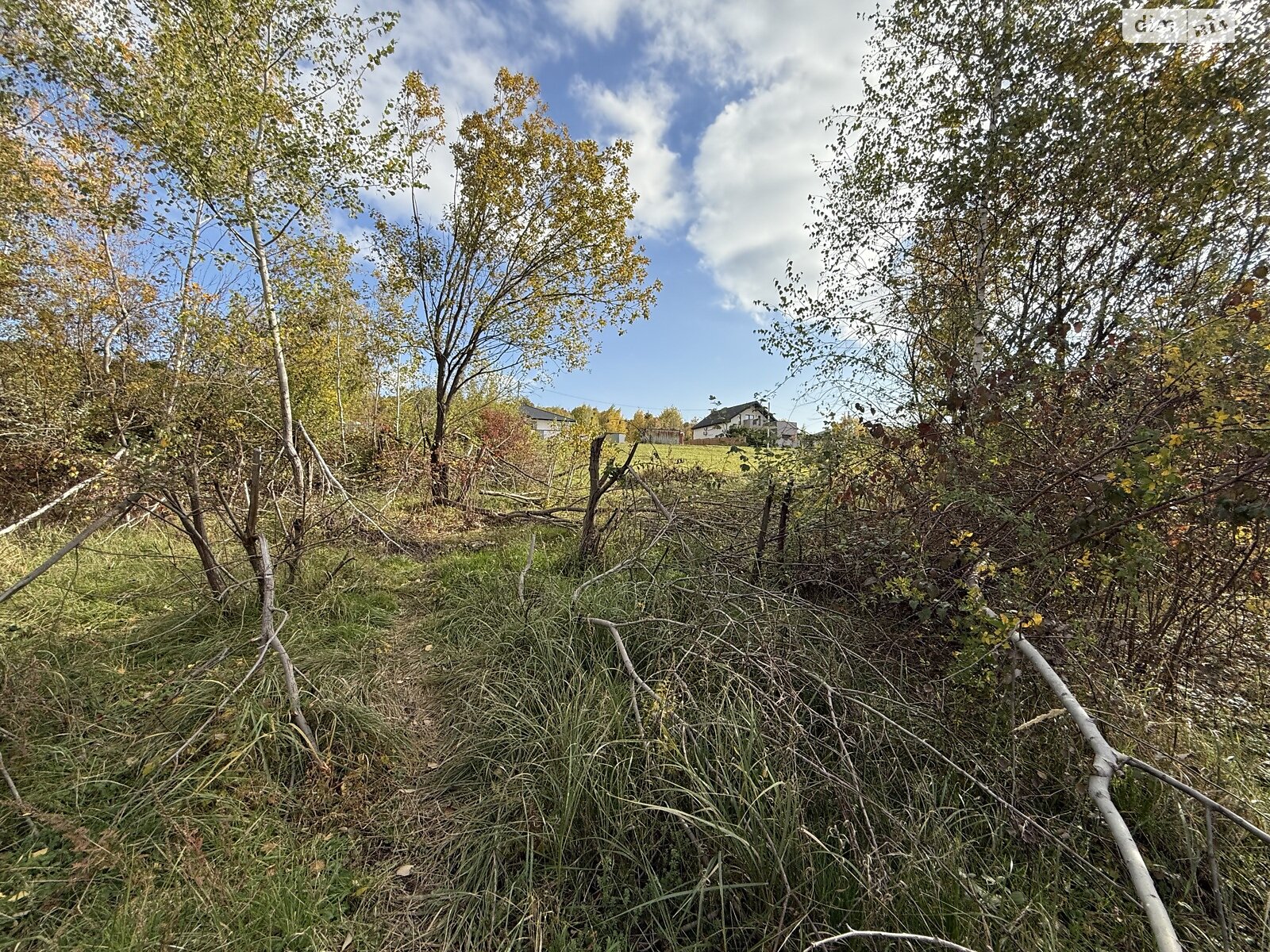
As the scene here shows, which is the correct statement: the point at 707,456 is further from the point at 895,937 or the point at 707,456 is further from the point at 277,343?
the point at 895,937

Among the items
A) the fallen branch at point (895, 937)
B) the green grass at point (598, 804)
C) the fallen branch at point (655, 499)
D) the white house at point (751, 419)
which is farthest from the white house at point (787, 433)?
the fallen branch at point (895, 937)

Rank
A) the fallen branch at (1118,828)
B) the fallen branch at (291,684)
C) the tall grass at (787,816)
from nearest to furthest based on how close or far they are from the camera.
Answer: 1. the fallen branch at (1118,828)
2. the tall grass at (787,816)
3. the fallen branch at (291,684)

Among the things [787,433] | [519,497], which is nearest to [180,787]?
[787,433]

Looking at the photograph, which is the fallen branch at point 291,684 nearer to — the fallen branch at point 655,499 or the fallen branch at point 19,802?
the fallen branch at point 19,802

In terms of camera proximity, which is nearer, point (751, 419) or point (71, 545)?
point (71, 545)

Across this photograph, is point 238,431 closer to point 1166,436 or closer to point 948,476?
point 948,476

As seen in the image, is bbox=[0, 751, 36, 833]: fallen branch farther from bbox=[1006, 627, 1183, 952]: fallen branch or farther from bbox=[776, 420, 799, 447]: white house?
bbox=[776, 420, 799, 447]: white house

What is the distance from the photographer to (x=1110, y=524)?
1.96m

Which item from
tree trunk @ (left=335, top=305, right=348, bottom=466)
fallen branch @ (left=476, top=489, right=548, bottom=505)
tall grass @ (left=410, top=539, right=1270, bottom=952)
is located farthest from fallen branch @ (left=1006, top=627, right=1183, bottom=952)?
tree trunk @ (left=335, top=305, right=348, bottom=466)

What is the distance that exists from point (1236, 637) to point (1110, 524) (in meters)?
1.20

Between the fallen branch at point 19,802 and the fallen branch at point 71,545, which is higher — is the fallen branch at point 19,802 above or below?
below

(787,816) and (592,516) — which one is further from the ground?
(592,516)

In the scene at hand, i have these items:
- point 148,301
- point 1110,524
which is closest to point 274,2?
point 148,301

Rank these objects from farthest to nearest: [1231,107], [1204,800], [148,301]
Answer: [148,301], [1231,107], [1204,800]
